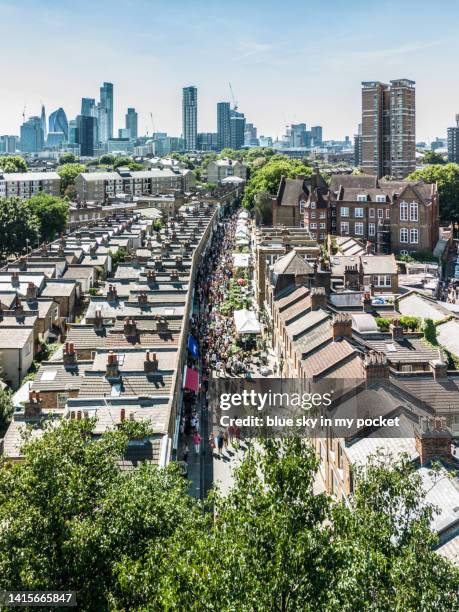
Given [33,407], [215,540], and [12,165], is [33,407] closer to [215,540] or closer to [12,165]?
[215,540]

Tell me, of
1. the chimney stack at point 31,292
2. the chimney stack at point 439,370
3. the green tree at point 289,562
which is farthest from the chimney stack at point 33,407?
the chimney stack at point 31,292

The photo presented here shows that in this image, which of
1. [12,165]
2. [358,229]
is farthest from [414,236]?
[12,165]

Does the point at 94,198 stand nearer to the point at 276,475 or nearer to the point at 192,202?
the point at 192,202

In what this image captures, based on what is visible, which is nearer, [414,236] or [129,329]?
[129,329]

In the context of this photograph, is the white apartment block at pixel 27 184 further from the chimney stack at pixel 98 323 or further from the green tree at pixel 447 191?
the chimney stack at pixel 98 323

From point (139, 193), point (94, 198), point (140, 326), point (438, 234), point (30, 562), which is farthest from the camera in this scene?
point (139, 193)

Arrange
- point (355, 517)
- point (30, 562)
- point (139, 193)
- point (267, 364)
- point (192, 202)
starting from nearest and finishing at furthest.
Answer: point (30, 562) → point (355, 517) → point (267, 364) → point (192, 202) → point (139, 193)

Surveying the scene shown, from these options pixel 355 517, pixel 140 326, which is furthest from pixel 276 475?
pixel 140 326
